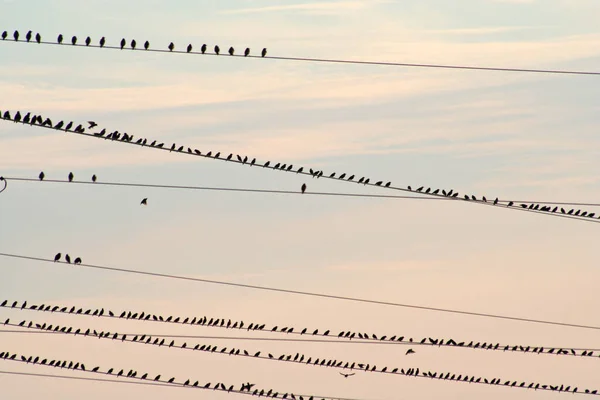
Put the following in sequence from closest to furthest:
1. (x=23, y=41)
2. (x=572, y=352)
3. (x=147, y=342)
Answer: (x=23, y=41) < (x=572, y=352) < (x=147, y=342)

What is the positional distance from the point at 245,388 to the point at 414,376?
5761 mm

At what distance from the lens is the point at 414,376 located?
5975cm

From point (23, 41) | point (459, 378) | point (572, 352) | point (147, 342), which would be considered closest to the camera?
point (23, 41)

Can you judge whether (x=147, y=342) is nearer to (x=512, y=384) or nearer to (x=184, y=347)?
(x=184, y=347)

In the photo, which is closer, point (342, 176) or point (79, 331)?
point (342, 176)

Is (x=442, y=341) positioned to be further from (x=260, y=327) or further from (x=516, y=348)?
(x=260, y=327)

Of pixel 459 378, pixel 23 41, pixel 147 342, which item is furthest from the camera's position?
pixel 147 342

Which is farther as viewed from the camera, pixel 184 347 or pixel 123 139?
pixel 184 347

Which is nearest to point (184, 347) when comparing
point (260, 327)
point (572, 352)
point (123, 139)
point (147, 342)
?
point (147, 342)

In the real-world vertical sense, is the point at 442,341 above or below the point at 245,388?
above

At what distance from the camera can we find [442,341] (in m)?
62.0

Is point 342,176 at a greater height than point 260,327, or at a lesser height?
greater

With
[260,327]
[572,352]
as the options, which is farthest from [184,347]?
[572,352]

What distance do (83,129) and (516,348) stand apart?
60.6ft
